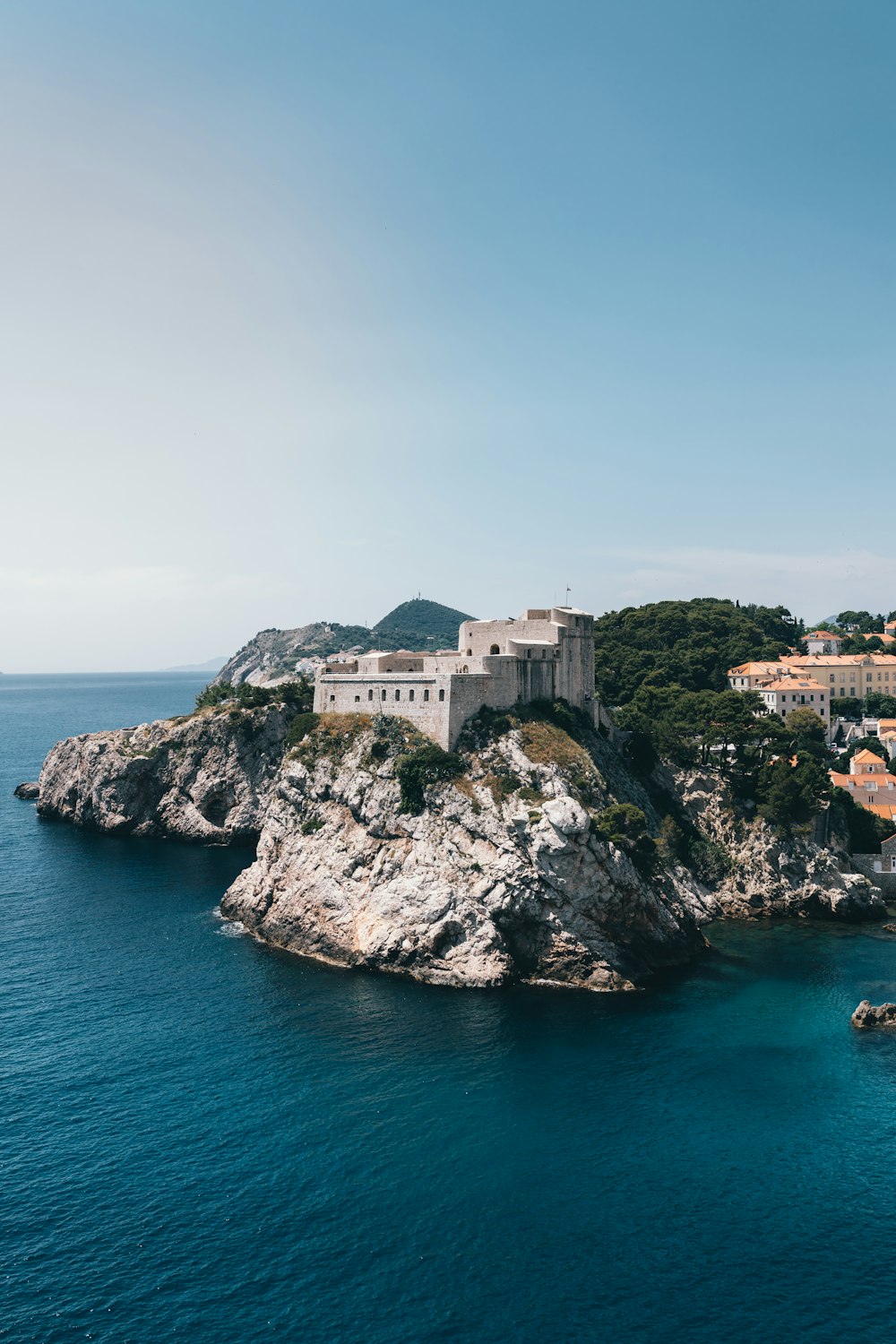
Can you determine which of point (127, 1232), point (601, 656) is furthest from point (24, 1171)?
point (601, 656)

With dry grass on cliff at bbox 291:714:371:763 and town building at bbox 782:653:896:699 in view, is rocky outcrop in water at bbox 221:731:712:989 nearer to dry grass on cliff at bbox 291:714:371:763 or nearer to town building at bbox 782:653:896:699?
dry grass on cliff at bbox 291:714:371:763

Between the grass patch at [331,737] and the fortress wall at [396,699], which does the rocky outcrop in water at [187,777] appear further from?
the grass patch at [331,737]

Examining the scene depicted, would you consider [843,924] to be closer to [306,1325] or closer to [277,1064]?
[277,1064]

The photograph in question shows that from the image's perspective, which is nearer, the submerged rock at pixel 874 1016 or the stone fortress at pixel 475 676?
the submerged rock at pixel 874 1016

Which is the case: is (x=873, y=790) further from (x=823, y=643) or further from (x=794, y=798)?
(x=823, y=643)

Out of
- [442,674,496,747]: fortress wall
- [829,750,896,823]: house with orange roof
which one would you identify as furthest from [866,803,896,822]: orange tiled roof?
[442,674,496,747]: fortress wall

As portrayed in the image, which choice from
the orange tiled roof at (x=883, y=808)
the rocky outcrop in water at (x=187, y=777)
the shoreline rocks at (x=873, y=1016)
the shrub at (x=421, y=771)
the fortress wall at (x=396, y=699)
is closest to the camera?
the shoreline rocks at (x=873, y=1016)

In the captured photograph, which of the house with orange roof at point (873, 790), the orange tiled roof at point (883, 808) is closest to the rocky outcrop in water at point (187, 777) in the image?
the house with orange roof at point (873, 790)
